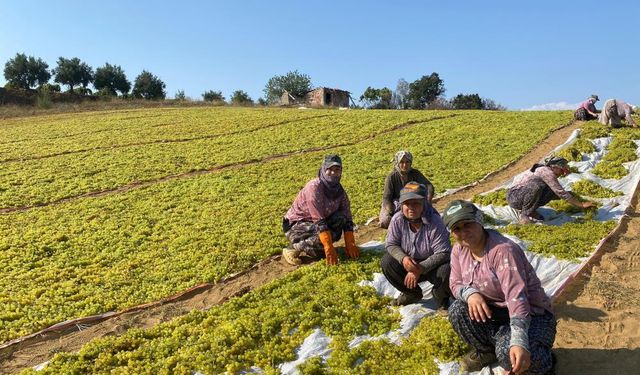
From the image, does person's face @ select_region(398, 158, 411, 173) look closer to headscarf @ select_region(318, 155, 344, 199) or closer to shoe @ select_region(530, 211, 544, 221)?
headscarf @ select_region(318, 155, 344, 199)

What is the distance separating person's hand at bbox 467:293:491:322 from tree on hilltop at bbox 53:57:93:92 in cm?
6014

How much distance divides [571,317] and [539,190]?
318cm

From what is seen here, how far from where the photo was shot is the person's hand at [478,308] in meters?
3.60

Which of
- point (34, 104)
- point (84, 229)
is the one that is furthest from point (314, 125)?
point (34, 104)

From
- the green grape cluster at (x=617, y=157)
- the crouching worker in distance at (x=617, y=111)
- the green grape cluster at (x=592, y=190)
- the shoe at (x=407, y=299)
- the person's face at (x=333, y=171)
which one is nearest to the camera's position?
the shoe at (x=407, y=299)

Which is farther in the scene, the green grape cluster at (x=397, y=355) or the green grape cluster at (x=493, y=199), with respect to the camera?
the green grape cluster at (x=493, y=199)

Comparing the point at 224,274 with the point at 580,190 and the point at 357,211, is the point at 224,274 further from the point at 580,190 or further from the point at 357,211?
the point at 580,190

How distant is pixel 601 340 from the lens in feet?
14.9

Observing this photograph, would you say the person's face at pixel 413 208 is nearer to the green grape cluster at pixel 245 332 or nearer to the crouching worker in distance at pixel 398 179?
the green grape cluster at pixel 245 332

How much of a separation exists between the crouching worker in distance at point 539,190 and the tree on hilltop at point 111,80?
57023 millimetres

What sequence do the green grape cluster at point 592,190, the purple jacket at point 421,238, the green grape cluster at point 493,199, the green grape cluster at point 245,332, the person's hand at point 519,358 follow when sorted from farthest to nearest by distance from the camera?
the green grape cluster at point 493,199 → the green grape cluster at point 592,190 → the purple jacket at point 421,238 → the green grape cluster at point 245,332 → the person's hand at point 519,358

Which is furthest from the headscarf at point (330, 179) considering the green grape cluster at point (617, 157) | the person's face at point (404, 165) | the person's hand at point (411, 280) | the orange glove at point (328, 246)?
the green grape cluster at point (617, 157)

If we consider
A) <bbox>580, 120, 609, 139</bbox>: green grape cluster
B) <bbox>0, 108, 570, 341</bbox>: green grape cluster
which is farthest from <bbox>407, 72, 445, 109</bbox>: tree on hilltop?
<bbox>580, 120, 609, 139</bbox>: green grape cluster

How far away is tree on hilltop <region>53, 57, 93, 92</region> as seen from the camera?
177ft
